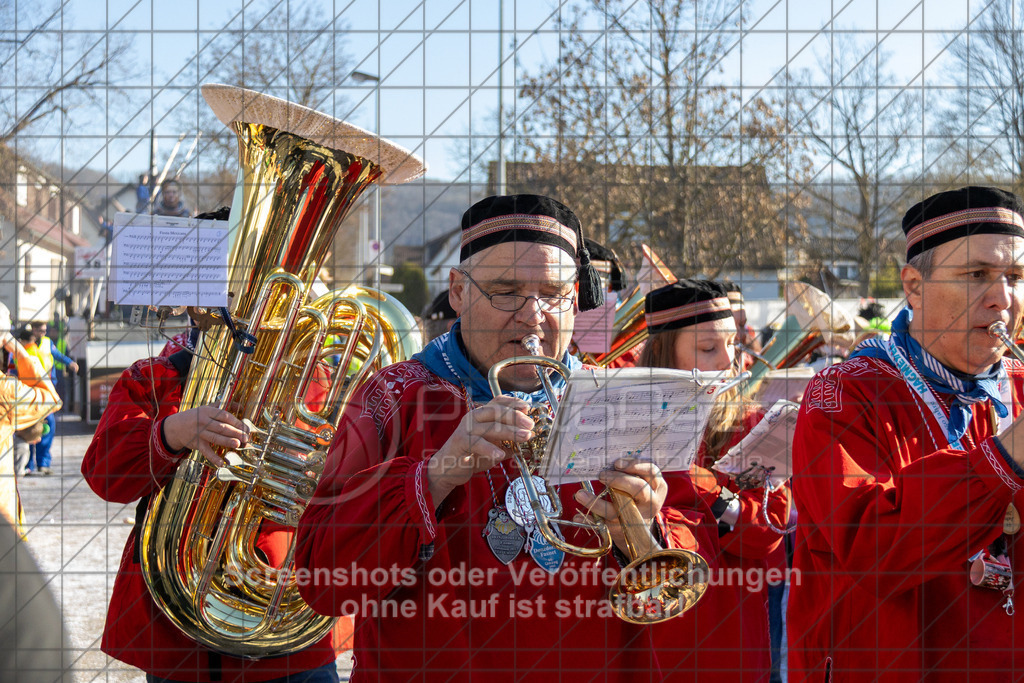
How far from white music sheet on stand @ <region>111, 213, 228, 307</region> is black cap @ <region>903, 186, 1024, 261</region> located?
1.54 m

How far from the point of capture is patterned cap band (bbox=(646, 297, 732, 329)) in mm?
2910

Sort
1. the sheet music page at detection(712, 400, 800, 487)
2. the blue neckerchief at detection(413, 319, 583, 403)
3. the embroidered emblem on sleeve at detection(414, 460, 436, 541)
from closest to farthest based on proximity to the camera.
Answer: the embroidered emblem on sleeve at detection(414, 460, 436, 541) < the blue neckerchief at detection(413, 319, 583, 403) < the sheet music page at detection(712, 400, 800, 487)

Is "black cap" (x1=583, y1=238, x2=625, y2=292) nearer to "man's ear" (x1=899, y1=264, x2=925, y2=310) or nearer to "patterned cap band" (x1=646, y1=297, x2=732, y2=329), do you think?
"patterned cap band" (x1=646, y1=297, x2=732, y2=329)

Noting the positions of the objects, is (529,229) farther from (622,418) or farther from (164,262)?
(164,262)

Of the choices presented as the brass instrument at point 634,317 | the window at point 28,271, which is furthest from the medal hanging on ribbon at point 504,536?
the brass instrument at point 634,317

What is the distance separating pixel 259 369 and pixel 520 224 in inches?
33.4

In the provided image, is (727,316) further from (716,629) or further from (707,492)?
(716,629)

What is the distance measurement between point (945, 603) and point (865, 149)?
183 centimetres

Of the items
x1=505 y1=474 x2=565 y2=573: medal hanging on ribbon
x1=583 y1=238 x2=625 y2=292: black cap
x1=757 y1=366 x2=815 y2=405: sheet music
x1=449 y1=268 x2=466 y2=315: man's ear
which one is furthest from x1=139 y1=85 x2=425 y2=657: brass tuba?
x1=757 y1=366 x2=815 y2=405: sheet music

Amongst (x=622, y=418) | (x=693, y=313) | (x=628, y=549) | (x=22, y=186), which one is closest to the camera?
(x=622, y=418)

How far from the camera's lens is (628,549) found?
1651 mm

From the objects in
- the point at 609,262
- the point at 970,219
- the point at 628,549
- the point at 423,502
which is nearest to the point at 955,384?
the point at 970,219

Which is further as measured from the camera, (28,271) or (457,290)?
(28,271)

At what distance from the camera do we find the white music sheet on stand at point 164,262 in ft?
6.45
